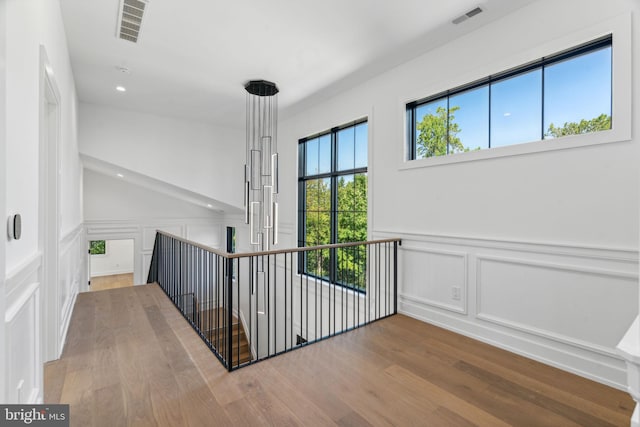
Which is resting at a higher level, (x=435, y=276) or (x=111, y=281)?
(x=435, y=276)

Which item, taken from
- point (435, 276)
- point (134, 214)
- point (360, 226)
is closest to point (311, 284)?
point (360, 226)

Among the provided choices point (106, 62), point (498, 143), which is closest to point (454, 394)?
point (498, 143)

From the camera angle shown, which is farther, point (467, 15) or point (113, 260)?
point (113, 260)

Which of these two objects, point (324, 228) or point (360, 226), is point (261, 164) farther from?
point (360, 226)

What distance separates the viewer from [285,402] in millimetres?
1833

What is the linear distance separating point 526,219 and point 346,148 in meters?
2.53

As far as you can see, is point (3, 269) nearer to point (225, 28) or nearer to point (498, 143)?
point (225, 28)

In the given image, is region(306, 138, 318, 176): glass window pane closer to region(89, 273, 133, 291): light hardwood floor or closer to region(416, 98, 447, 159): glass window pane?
region(416, 98, 447, 159): glass window pane

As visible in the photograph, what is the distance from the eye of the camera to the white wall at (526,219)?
204cm

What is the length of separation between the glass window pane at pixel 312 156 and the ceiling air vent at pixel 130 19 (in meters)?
2.71

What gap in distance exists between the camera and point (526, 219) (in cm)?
246

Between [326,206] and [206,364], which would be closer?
[206,364]

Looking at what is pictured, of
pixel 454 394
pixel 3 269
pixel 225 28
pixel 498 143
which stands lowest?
pixel 454 394

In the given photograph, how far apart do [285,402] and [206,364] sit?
2.53 ft
